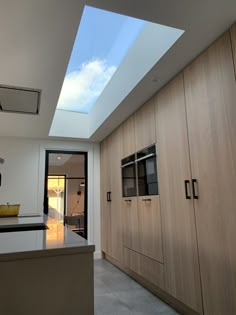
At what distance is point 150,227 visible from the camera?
9.58 feet

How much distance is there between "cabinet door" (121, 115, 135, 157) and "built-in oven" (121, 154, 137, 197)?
0.10 meters

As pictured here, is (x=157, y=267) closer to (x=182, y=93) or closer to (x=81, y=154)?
(x=182, y=93)

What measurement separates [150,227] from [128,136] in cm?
142

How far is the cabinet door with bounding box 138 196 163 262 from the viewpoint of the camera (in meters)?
2.74

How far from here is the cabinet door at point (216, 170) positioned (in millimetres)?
1785

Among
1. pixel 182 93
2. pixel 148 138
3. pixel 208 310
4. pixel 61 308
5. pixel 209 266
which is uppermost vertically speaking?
pixel 182 93

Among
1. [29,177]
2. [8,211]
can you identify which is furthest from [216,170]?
[29,177]

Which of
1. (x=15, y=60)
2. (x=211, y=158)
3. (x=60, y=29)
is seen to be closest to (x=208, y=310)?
(x=211, y=158)

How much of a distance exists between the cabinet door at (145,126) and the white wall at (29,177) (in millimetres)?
2032

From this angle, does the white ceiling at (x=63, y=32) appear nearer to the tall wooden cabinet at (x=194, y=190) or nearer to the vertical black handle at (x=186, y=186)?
the tall wooden cabinet at (x=194, y=190)

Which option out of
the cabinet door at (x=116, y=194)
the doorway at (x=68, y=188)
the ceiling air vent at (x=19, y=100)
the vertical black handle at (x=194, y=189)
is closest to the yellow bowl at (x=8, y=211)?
the ceiling air vent at (x=19, y=100)

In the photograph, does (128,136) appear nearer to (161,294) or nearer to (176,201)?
(176,201)

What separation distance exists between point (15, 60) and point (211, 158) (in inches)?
77.0

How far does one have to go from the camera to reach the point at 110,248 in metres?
4.34
